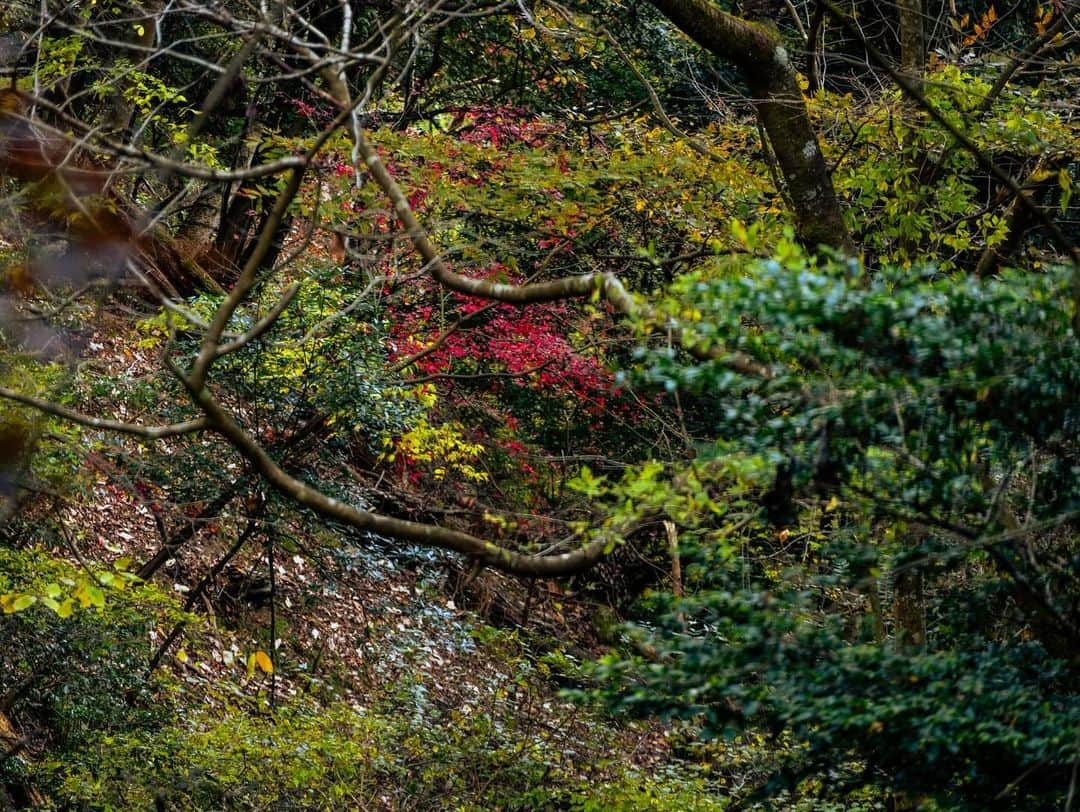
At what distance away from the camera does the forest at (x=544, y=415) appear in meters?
3.28

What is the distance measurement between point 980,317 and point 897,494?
0.59 metres

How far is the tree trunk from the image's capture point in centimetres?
529

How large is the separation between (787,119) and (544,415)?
4524 millimetres

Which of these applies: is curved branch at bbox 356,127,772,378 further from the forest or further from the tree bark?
the tree bark

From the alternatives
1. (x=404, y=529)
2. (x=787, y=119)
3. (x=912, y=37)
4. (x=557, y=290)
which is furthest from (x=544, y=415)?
(x=404, y=529)

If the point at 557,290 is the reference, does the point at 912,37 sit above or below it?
above

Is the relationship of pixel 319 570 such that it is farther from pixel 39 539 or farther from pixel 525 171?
pixel 525 171

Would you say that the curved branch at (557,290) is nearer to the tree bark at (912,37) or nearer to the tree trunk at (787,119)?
the tree trunk at (787,119)

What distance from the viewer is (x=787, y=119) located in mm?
5348

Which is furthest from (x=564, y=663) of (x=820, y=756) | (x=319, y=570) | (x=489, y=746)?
(x=820, y=756)

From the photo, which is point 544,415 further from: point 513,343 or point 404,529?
point 404,529

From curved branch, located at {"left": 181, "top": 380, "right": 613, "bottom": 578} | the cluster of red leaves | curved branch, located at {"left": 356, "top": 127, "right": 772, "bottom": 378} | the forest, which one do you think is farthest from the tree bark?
curved branch, located at {"left": 181, "top": 380, "right": 613, "bottom": 578}

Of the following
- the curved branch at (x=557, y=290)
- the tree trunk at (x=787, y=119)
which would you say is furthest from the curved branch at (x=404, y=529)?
the tree trunk at (x=787, y=119)

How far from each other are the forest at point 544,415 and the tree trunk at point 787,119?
0.02 m
